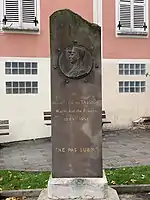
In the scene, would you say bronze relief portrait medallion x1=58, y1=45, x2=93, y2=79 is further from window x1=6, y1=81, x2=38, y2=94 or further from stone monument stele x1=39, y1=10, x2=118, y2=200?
window x1=6, y1=81, x2=38, y2=94

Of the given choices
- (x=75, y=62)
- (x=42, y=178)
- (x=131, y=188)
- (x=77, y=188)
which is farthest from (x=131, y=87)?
(x=77, y=188)

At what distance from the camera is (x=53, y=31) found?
523 centimetres

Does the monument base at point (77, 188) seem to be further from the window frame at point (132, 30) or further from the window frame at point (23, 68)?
the window frame at point (132, 30)

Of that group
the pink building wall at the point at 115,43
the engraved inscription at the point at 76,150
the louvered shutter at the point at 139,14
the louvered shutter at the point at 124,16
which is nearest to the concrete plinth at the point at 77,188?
the engraved inscription at the point at 76,150

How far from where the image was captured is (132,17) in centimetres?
1431

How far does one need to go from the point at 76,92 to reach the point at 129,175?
258 cm

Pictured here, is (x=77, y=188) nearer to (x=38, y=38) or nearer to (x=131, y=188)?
(x=131, y=188)

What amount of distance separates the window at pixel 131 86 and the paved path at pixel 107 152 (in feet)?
5.11

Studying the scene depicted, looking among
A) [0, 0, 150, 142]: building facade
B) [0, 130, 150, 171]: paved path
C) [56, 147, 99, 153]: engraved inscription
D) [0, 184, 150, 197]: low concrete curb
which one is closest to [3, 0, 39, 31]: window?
[0, 0, 150, 142]: building facade

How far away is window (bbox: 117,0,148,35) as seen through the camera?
46.4ft

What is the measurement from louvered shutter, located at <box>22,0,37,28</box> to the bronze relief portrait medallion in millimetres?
8324

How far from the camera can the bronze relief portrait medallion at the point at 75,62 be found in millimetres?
5223

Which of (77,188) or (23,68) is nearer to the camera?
(77,188)

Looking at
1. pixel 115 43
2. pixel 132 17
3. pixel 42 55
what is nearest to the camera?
pixel 42 55
